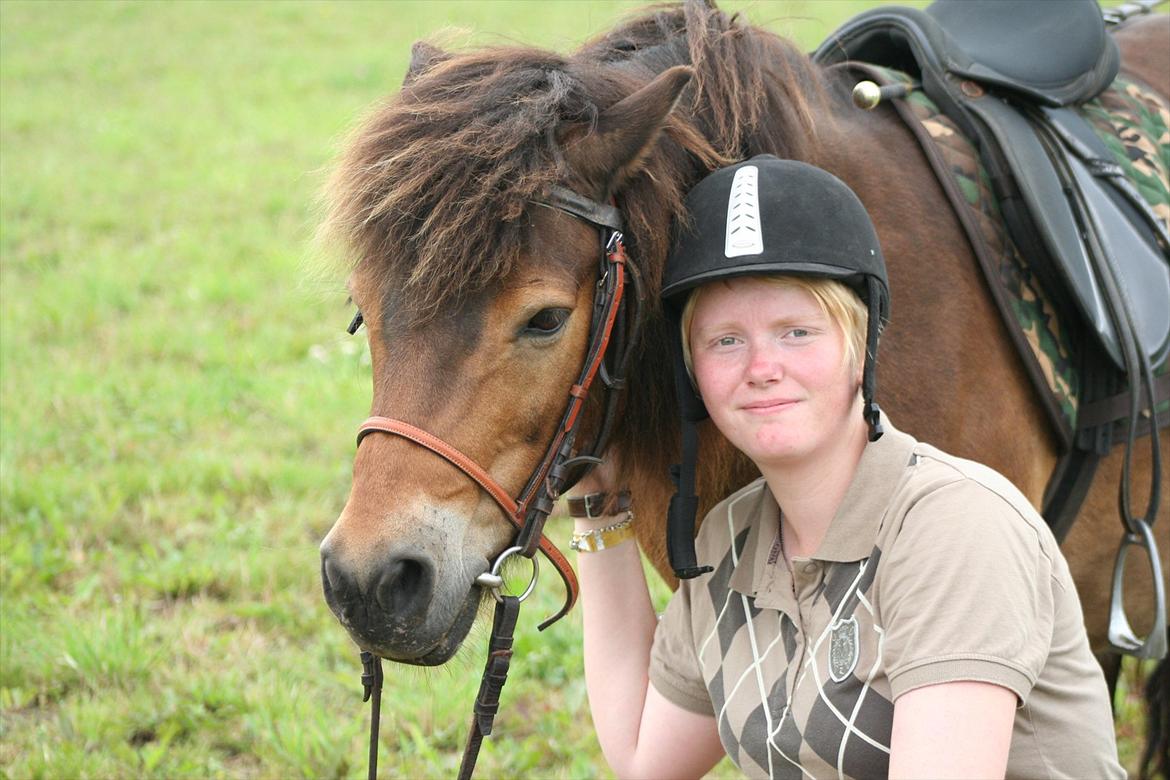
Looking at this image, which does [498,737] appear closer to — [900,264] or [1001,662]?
[900,264]

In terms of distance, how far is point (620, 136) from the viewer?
75.5 inches

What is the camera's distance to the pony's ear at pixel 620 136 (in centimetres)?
189

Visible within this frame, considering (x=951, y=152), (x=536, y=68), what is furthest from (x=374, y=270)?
(x=951, y=152)

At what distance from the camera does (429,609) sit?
1.72m

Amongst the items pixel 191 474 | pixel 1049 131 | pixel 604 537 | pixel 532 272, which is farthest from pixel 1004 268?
pixel 191 474

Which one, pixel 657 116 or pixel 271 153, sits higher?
pixel 657 116

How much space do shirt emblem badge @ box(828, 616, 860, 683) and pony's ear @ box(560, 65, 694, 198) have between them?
2.68 ft

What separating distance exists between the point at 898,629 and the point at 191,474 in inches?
152

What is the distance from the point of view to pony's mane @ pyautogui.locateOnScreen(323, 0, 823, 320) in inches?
70.8

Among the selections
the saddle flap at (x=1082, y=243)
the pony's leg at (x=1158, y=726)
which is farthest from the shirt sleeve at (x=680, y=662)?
the pony's leg at (x=1158, y=726)

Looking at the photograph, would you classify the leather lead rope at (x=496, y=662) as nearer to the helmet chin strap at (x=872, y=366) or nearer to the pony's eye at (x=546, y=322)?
the pony's eye at (x=546, y=322)

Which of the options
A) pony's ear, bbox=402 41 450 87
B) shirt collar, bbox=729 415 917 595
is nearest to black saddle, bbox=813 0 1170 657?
shirt collar, bbox=729 415 917 595

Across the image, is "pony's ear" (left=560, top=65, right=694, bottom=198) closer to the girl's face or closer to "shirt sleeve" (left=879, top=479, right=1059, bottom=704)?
the girl's face

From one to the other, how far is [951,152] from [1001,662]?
1313 millimetres
